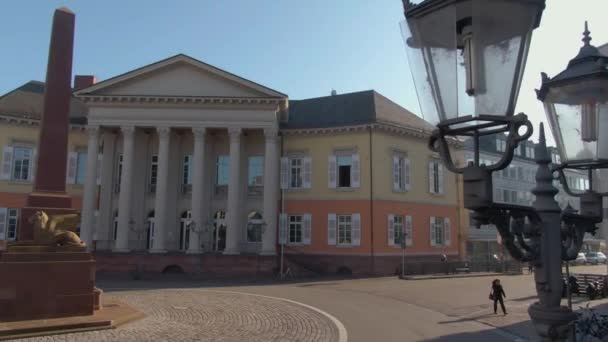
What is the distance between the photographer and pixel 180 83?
1180 inches

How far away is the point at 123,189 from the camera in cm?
2884

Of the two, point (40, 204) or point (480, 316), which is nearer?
point (40, 204)

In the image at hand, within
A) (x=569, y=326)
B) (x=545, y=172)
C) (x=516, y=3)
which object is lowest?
(x=569, y=326)

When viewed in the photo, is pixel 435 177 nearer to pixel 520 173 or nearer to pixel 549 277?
pixel 520 173

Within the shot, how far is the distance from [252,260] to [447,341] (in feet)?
57.7

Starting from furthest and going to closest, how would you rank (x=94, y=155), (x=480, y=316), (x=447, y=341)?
(x=94, y=155) → (x=480, y=316) → (x=447, y=341)

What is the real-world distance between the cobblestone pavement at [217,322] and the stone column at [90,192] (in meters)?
11.5

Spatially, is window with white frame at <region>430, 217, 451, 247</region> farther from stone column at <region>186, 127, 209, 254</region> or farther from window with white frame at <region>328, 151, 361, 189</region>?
stone column at <region>186, 127, 209, 254</region>

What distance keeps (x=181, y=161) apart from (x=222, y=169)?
2.83 m

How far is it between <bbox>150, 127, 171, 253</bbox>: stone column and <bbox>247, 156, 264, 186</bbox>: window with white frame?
5345 mm

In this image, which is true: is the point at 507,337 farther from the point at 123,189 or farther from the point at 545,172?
the point at 123,189

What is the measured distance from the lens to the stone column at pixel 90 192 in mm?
28500

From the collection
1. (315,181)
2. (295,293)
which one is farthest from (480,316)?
(315,181)

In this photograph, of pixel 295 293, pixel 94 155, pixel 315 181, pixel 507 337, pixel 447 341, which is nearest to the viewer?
pixel 447 341
